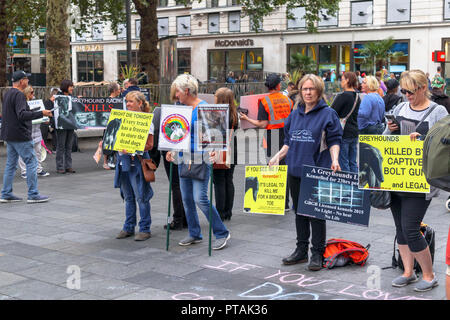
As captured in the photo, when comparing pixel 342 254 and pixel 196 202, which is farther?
pixel 196 202

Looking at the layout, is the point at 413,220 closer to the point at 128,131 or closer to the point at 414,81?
the point at 414,81

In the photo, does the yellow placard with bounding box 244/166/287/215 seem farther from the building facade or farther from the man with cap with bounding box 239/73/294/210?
the building facade

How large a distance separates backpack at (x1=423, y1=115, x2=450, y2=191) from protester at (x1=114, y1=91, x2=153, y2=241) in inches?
147

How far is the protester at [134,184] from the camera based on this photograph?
23.2ft

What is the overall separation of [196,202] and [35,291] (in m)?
1.97

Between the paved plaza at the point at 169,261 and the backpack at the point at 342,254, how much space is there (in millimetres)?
75

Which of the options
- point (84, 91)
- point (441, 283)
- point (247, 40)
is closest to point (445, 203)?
point (441, 283)

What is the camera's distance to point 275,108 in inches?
330

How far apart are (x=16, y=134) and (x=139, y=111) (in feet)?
9.84

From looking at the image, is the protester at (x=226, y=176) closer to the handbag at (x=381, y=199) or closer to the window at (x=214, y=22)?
the handbag at (x=381, y=199)

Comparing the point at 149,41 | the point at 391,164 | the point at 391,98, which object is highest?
the point at 149,41

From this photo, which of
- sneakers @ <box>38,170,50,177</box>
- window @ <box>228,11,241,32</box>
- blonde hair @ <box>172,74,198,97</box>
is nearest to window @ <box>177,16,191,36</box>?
window @ <box>228,11,241,32</box>

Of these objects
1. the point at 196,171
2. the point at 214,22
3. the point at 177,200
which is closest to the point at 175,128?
the point at 196,171
